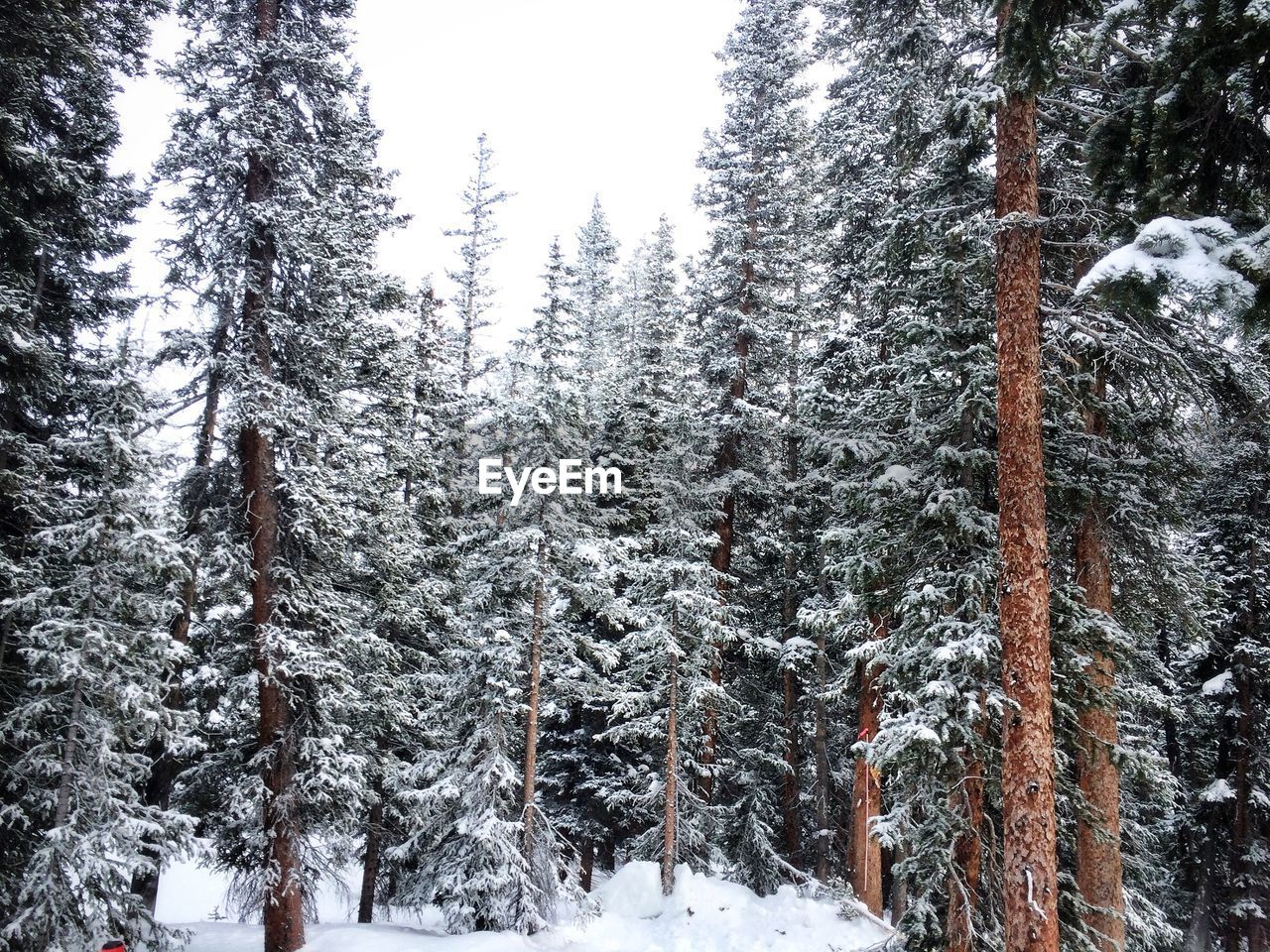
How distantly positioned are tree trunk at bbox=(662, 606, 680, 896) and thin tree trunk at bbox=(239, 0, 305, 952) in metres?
7.39

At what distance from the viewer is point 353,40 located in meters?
13.6

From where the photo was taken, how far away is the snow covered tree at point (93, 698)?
10.0 meters

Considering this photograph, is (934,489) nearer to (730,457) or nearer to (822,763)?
(730,457)

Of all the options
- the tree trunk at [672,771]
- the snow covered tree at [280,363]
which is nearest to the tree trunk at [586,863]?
the tree trunk at [672,771]

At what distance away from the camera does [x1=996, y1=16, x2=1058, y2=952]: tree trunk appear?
266 inches

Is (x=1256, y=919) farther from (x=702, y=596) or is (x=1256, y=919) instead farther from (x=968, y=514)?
(x=968, y=514)

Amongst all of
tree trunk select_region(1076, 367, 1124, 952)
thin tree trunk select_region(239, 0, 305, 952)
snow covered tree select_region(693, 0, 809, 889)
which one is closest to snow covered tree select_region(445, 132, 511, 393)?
snow covered tree select_region(693, 0, 809, 889)

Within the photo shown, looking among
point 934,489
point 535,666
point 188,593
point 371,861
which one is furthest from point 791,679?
point 188,593

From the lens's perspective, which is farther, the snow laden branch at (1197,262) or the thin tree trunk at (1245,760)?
the thin tree trunk at (1245,760)

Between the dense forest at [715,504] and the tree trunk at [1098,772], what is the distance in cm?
7

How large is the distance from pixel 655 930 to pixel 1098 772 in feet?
30.7

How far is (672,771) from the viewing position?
54.4ft

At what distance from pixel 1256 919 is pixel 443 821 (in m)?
18.2

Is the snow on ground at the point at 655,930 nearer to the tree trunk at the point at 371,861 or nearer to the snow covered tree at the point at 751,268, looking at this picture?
the snow covered tree at the point at 751,268
